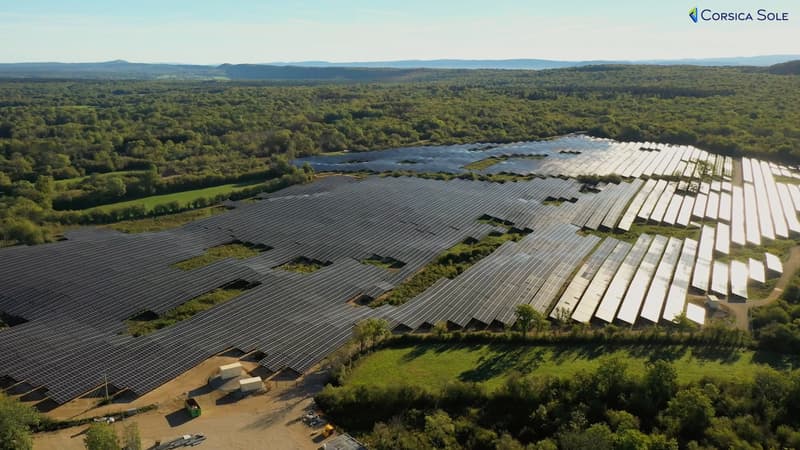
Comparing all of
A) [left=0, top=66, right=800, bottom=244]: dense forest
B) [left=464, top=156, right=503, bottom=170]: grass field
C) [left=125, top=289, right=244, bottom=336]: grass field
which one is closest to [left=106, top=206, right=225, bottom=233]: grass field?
[left=0, top=66, right=800, bottom=244]: dense forest

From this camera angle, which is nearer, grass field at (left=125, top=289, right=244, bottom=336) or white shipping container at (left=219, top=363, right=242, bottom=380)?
white shipping container at (left=219, top=363, right=242, bottom=380)

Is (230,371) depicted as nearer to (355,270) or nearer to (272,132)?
(355,270)

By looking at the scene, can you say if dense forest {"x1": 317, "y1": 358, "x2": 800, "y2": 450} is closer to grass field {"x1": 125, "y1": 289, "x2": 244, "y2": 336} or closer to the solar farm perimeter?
the solar farm perimeter

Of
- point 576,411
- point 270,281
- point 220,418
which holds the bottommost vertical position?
point 220,418

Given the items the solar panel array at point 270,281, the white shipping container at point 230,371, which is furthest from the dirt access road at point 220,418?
the solar panel array at point 270,281

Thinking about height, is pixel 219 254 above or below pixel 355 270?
above

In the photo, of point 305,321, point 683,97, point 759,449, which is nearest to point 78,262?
point 305,321

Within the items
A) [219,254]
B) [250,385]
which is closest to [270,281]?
[219,254]

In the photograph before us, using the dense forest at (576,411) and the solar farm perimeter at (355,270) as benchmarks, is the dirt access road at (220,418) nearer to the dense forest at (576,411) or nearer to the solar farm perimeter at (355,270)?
the solar farm perimeter at (355,270)
